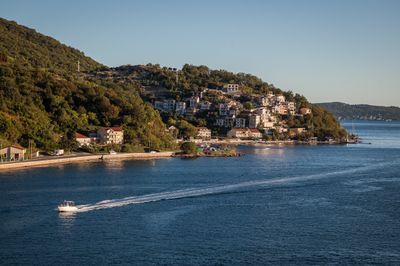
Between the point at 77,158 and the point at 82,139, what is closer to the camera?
the point at 77,158

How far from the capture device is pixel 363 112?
16362 cm

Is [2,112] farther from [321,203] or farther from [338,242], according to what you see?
[338,242]

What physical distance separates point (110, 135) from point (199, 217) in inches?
740

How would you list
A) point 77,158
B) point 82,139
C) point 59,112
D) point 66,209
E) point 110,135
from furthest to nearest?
1. point 59,112
2. point 110,135
3. point 82,139
4. point 77,158
5. point 66,209

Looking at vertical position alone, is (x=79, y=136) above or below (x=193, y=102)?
below

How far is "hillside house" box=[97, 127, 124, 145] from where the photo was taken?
33.6 m

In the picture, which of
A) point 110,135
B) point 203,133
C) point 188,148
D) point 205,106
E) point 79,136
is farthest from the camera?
point 205,106

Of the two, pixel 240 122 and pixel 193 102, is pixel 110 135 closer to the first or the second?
pixel 240 122

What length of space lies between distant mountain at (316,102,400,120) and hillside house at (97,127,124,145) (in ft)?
419

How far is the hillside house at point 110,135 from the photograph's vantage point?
33625 millimetres

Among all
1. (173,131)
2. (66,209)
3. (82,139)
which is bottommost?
(66,209)

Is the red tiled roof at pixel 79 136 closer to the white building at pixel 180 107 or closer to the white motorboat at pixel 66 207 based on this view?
the white motorboat at pixel 66 207

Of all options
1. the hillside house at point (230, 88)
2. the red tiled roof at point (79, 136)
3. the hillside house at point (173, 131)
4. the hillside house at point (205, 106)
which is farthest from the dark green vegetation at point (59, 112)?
the hillside house at point (230, 88)

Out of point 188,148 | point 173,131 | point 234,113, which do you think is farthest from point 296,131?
point 188,148
